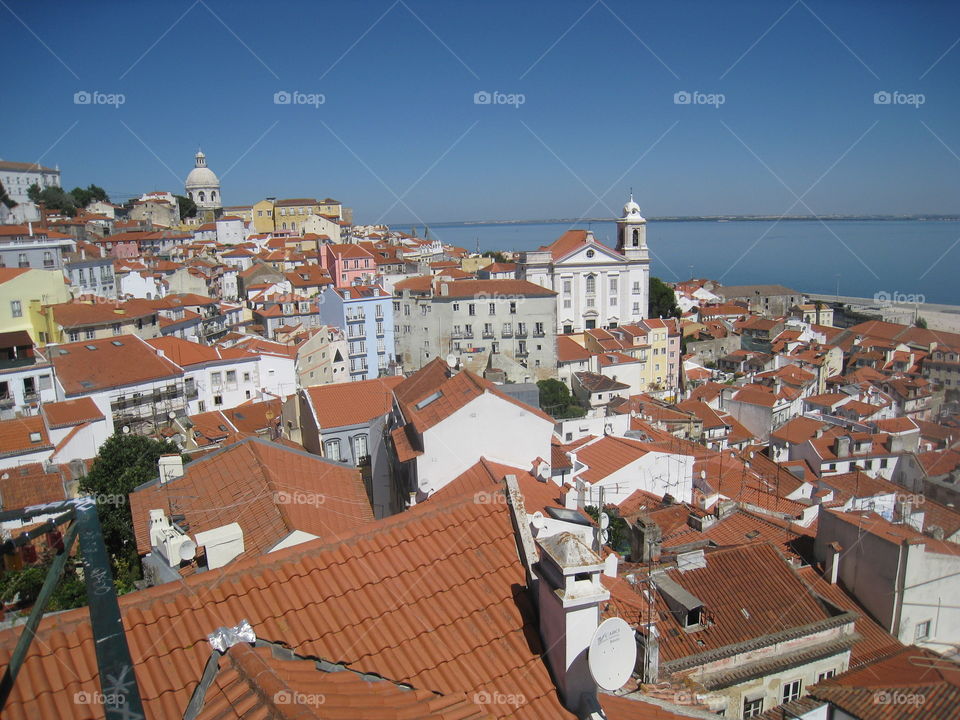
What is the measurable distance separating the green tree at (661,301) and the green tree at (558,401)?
21.2m

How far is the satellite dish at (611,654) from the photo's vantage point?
267 centimetres

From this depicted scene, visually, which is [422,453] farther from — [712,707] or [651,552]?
[712,707]

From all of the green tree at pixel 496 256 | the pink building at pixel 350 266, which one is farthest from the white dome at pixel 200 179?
the pink building at pixel 350 266

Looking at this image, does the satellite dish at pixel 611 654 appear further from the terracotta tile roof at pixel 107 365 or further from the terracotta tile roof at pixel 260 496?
the terracotta tile roof at pixel 107 365

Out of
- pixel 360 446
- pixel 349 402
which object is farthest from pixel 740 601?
pixel 349 402

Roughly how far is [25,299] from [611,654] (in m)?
24.4

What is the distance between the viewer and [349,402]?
13812 millimetres

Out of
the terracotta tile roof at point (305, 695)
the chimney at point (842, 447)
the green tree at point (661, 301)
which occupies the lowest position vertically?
the chimney at point (842, 447)

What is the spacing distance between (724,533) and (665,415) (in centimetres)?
1447

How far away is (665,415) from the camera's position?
75.2ft

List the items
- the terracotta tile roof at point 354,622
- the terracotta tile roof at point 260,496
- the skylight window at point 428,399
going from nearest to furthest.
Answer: the terracotta tile roof at point 354,622, the terracotta tile roof at point 260,496, the skylight window at point 428,399

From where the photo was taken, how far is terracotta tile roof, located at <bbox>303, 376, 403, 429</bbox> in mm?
13336

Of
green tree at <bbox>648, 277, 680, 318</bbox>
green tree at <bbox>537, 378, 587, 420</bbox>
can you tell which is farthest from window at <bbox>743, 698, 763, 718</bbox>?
green tree at <bbox>648, 277, 680, 318</bbox>

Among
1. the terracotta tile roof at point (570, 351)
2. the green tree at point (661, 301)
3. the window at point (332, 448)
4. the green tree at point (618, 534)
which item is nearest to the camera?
the green tree at point (618, 534)
